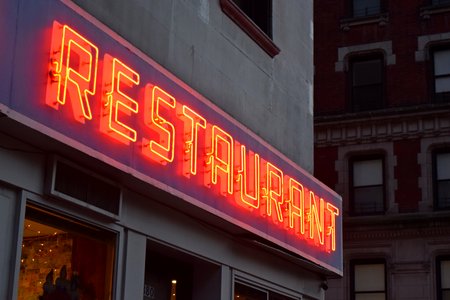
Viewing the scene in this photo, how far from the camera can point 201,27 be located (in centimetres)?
1198

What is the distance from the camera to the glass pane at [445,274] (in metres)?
30.5

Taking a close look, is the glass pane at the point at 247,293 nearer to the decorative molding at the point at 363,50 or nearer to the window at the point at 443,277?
the window at the point at 443,277

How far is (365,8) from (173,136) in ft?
84.6

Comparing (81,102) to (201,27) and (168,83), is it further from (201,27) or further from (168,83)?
(201,27)

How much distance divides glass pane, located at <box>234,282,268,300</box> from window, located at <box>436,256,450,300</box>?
18957 millimetres

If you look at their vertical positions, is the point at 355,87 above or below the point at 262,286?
above

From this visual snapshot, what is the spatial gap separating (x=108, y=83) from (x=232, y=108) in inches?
146

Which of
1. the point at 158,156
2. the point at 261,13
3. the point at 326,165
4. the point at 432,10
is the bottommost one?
the point at 158,156

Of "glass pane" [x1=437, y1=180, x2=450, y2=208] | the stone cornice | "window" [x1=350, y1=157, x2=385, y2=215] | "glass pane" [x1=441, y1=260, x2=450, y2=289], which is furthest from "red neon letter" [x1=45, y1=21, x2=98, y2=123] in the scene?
"window" [x1=350, y1=157, x2=385, y2=215]

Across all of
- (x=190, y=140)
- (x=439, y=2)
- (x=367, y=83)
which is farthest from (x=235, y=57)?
(x=439, y=2)

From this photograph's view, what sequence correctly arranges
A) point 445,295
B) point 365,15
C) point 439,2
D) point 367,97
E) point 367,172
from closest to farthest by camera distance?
point 445,295 < point 367,172 < point 439,2 < point 367,97 < point 365,15

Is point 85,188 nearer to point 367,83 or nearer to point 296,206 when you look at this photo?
point 296,206

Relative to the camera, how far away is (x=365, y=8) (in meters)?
34.8

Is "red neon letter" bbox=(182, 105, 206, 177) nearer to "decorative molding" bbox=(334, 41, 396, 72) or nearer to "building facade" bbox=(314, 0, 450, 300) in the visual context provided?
"building facade" bbox=(314, 0, 450, 300)
